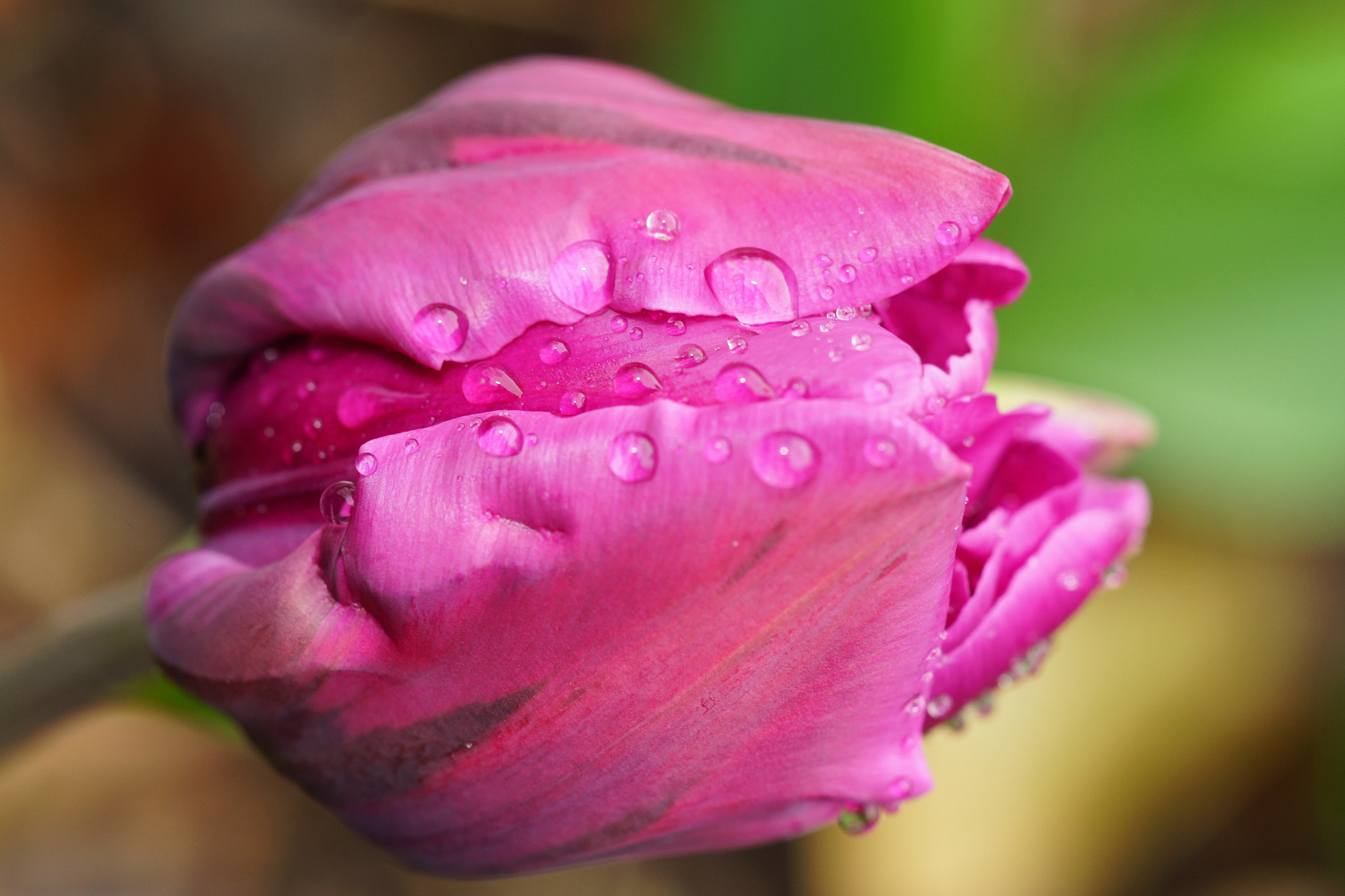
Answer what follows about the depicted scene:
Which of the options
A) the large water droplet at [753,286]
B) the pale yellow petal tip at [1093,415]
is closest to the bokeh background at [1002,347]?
the pale yellow petal tip at [1093,415]

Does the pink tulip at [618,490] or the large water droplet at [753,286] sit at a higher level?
the large water droplet at [753,286]

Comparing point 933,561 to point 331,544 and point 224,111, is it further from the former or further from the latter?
point 224,111

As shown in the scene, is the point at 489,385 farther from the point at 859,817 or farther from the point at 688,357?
the point at 859,817

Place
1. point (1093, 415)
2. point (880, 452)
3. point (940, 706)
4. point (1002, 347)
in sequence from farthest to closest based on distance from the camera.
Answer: point (1002, 347)
point (1093, 415)
point (940, 706)
point (880, 452)

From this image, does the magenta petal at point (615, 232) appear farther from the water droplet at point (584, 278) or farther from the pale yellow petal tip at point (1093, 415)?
the pale yellow petal tip at point (1093, 415)

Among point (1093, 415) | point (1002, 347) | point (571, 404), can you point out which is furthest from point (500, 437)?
point (1002, 347)

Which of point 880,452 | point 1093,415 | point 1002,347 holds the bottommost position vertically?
point 1002,347

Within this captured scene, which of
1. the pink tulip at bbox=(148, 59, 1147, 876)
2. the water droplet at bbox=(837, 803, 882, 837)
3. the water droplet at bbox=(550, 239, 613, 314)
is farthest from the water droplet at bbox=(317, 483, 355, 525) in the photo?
the water droplet at bbox=(837, 803, 882, 837)

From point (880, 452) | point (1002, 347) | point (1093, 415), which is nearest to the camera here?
point (880, 452)
